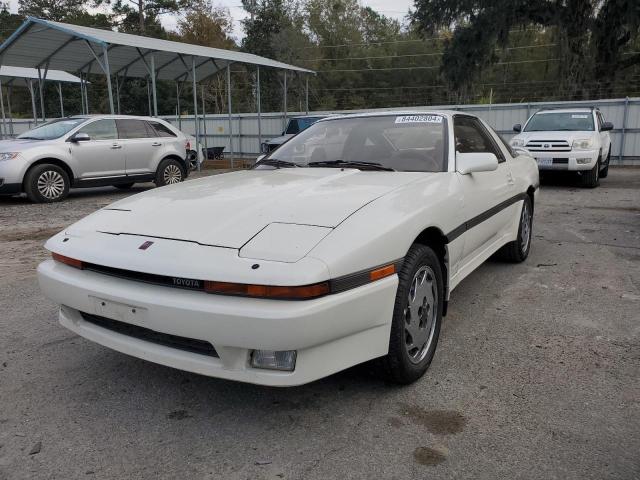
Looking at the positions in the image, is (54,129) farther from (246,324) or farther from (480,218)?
(246,324)

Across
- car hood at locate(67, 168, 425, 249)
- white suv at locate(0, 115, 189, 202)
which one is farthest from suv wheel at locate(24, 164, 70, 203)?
car hood at locate(67, 168, 425, 249)

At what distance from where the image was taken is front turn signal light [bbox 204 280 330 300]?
2.04 meters

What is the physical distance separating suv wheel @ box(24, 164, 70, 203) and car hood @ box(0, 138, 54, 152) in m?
0.36

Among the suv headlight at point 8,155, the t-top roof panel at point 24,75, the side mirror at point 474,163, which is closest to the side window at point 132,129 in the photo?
the suv headlight at point 8,155

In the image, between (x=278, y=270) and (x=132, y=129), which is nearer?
(x=278, y=270)

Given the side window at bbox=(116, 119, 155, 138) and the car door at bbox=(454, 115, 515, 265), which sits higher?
the side window at bbox=(116, 119, 155, 138)

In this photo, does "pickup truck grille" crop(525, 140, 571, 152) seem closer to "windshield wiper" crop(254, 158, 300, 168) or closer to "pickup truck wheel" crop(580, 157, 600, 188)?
"pickup truck wheel" crop(580, 157, 600, 188)

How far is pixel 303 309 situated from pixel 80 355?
178 cm

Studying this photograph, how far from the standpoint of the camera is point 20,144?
8961 mm

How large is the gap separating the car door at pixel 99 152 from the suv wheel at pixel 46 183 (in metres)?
0.30

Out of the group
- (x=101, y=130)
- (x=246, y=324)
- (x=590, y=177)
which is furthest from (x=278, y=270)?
(x=590, y=177)

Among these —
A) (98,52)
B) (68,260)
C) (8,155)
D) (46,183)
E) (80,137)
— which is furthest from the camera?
(98,52)

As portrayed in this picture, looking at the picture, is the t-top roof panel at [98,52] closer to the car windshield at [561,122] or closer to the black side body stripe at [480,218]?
the car windshield at [561,122]

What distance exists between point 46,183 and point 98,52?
802 cm
